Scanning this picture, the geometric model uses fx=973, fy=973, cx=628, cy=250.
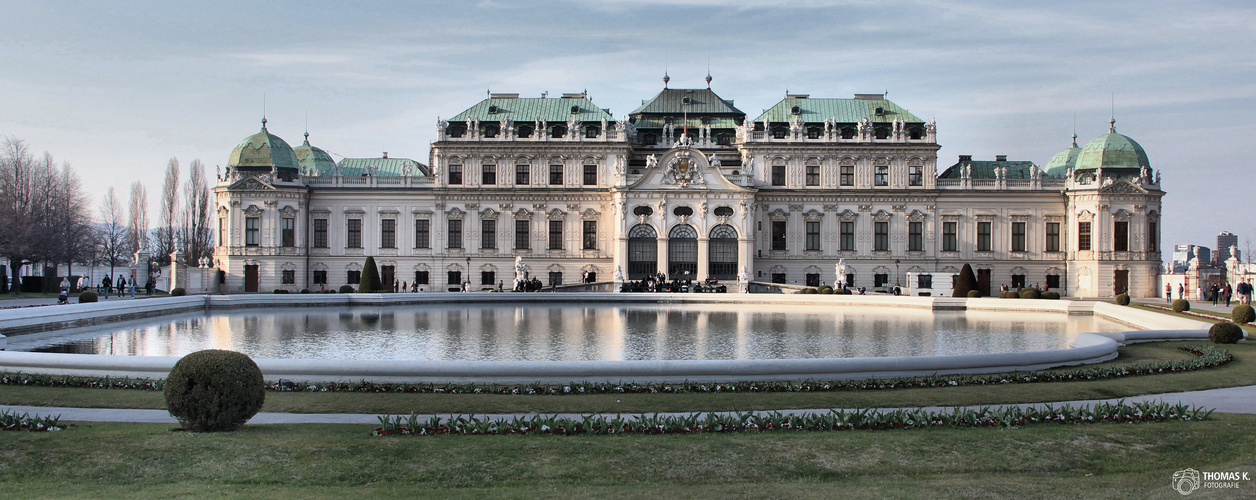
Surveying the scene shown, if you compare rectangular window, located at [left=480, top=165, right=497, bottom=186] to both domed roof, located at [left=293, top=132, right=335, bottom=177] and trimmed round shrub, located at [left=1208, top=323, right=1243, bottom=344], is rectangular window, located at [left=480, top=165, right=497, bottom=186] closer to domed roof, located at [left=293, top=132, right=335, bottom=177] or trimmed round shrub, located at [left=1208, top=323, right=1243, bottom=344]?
domed roof, located at [left=293, top=132, right=335, bottom=177]

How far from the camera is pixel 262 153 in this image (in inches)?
2896

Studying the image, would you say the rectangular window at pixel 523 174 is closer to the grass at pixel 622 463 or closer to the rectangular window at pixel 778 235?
the rectangular window at pixel 778 235

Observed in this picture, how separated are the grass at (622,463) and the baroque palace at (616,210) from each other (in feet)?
191

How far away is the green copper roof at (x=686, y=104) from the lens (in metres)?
79.0

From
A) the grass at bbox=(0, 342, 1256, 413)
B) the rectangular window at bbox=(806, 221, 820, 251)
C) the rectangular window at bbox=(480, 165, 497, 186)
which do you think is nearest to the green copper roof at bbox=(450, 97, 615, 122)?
Answer: the rectangular window at bbox=(480, 165, 497, 186)

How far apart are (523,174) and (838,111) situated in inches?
970

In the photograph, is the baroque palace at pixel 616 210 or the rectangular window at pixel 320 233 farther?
the rectangular window at pixel 320 233

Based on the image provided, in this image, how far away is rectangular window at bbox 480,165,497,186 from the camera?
73812mm

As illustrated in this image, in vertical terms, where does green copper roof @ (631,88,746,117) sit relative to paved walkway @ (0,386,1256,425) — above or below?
above

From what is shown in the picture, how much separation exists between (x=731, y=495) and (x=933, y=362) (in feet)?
34.7

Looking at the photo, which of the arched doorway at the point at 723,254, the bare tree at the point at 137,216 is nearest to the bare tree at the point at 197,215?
the bare tree at the point at 137,216

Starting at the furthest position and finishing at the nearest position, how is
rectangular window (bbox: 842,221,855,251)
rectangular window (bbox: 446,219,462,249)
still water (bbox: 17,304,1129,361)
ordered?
rectangular window (bbox: 446,219,462,249) → rectangular window (bbox: 842,221,855,251) → still water (bbox: 17,304,1129,361)

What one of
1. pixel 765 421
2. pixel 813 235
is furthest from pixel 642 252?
pixel 765 421

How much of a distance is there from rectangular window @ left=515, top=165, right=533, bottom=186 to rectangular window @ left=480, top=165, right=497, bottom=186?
65.5 inches
